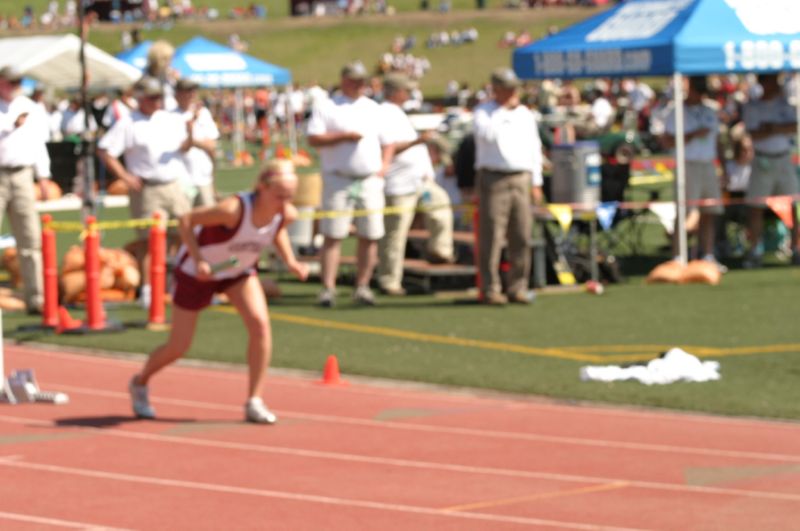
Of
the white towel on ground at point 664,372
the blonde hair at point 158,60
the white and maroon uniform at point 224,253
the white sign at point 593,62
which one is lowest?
the white towel on ground at point 664,372

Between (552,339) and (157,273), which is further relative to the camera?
(157,273)

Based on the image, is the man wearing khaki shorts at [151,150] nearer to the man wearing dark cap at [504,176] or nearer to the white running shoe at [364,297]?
the white running shoe at [364,297]

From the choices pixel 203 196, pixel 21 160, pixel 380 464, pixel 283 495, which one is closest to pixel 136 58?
pixel 203 196

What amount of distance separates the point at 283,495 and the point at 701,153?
1029 cm

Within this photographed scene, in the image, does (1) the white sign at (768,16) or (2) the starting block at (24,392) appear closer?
(2) the starting block at (24,392)

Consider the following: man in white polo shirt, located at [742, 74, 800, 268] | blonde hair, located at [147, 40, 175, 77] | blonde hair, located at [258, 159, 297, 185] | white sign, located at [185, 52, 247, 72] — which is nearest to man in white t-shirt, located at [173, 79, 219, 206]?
blonde hair, located at [147, 40, 175, 77]

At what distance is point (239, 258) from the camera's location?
10453 millimetres

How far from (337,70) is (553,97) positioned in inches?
1113

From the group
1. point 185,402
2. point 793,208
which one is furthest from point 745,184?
point 185,402

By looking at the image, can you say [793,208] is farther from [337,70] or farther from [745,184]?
[337,70]

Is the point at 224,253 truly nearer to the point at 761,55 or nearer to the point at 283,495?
the point at 283,495

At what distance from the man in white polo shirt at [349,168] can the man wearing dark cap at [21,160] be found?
225 cm

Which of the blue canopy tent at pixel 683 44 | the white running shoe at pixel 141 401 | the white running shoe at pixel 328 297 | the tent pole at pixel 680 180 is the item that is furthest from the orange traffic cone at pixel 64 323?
the tent pole at pixel 680 180

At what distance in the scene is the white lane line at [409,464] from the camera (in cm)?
878
